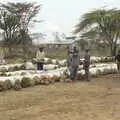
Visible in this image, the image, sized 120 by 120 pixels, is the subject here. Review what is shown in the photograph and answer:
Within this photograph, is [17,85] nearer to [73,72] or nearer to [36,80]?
[36,80]

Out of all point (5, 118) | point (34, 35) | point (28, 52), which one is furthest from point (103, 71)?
point (34, 35)

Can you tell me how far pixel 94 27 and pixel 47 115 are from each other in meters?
25.6

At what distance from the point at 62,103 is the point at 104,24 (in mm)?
23405

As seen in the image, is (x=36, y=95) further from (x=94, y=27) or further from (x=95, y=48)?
(x=95, y=48)

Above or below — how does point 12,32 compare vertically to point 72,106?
above

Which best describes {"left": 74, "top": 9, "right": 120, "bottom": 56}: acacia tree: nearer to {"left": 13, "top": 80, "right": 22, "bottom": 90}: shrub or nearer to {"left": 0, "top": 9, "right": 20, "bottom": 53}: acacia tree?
{"left": 0, "top": 9, "right": 20, "bottom": 53}: acacia tree

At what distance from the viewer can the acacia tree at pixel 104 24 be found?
1334 inches

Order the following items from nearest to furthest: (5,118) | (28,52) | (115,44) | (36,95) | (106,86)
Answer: (5,118), (36,95), (106,86), (115,44), (28,52)

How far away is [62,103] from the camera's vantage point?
11.4 m

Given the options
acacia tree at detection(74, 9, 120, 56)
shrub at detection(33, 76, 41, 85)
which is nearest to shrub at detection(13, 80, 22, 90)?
shrub at detection(33, 76, 41, 85)

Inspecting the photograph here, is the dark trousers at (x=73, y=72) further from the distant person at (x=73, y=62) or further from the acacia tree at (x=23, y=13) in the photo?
the acacia tree at (x=23, y=13)

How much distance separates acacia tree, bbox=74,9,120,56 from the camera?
3388 cm

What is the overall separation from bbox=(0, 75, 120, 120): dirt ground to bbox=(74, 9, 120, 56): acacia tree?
61.3 feet

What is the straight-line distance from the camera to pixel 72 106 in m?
10.9
